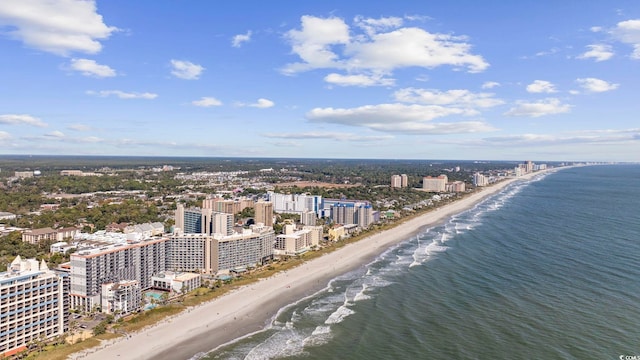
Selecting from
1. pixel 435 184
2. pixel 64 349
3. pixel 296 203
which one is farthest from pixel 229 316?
pixel 435 184

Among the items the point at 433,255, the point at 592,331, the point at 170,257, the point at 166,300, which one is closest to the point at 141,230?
the point at 170,257

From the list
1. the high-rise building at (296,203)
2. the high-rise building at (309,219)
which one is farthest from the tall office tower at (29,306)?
the high-rise building at (296,203)

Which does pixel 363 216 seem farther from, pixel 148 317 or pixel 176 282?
pixel 148 317

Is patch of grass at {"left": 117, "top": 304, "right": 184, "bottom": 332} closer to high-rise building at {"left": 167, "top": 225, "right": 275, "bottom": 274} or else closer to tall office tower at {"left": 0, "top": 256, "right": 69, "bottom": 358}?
tall office tower at {"left": 0, "top": 256, "right": 69, "bottom": 358}

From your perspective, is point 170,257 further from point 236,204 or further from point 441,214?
point 441,214

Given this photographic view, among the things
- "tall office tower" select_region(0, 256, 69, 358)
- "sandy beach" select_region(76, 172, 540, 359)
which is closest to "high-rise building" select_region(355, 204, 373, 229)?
"sandy beach" select_region(76, 172, 540, 359)
